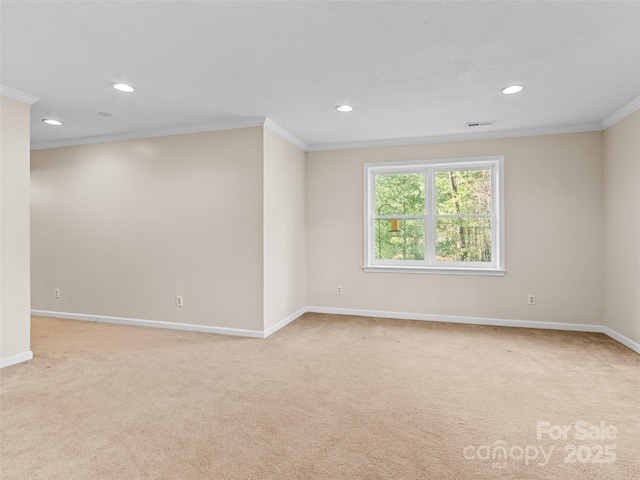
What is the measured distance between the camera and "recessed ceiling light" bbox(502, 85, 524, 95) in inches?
122

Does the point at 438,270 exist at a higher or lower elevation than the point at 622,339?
higher

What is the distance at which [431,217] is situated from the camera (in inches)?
195

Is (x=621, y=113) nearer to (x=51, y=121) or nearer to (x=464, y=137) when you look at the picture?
(x=464, y=137)

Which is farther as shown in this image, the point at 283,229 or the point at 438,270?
the point at 438,270

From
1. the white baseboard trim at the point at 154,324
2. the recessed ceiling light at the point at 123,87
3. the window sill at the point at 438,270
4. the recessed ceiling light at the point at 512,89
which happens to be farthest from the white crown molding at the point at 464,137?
the white baseboard trim at the point at 154,324

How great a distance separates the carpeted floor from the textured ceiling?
2422 millimetres

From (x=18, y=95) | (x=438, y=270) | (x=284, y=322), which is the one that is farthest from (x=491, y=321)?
(x=18, y=95)

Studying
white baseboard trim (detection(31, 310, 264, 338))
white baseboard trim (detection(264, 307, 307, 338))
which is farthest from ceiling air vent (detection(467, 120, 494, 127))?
white baseboard trim (detection(31, 310, 264, 338))

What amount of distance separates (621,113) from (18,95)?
5862 mm

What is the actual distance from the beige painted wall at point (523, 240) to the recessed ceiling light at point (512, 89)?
147cm

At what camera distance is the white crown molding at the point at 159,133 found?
4027mm

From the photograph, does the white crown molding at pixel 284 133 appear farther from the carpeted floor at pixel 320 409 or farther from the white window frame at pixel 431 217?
the carpeted floor at pixel 320 409

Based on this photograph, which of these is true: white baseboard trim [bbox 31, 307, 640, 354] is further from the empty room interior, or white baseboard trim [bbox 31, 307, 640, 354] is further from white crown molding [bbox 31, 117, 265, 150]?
white crown molding [bbox 31, 117, 265, 150]

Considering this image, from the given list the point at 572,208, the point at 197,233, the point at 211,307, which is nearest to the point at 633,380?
the point at 572,208
